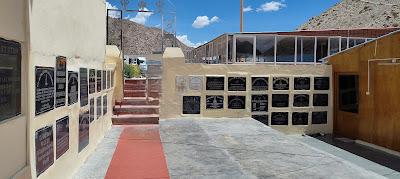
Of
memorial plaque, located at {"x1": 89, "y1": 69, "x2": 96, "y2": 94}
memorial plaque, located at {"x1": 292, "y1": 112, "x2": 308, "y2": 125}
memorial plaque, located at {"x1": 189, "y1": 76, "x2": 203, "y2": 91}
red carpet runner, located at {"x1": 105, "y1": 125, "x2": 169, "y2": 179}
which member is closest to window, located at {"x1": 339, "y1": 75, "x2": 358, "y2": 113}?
memorial plaque, located at {"x1": 292, "y1": 112, "x2": 308, "y2": 125}

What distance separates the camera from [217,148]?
23.8 ft

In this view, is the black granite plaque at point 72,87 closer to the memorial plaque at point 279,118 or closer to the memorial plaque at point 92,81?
the memorial plaque at point 92,81

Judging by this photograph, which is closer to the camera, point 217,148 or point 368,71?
point 217,148

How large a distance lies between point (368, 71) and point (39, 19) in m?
9.40

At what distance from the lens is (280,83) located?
11.9 meters

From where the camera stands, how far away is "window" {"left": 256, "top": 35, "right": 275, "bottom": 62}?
13188 millimetres

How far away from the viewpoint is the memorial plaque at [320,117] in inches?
485

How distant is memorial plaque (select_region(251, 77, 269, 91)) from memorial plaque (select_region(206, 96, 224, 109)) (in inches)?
43.4

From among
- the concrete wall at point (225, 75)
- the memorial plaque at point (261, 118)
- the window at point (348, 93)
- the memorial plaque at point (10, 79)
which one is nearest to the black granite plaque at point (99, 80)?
the concrete wall at point (225, 75)

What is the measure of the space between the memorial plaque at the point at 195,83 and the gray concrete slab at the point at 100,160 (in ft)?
9.67

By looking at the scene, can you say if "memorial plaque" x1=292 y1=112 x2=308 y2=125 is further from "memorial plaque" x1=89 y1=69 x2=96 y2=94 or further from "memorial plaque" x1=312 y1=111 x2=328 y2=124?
"memorial plaque" x1=89 y1=69 x2=96 y2=94

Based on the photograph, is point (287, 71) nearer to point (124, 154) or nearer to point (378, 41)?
point (378, 41)

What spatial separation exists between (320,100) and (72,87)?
8.95 meters

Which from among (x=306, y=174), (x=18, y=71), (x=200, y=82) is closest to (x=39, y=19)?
(x=18, y=71)
